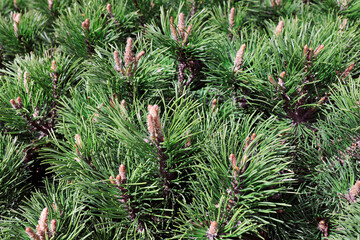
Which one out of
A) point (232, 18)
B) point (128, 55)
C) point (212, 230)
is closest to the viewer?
point (212, 230)

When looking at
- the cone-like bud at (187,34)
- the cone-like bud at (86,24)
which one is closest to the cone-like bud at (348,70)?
the cone-like bud at (187,34)

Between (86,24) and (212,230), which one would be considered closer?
(212,230)

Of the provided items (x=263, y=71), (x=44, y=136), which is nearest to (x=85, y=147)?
(x=44, y=136)

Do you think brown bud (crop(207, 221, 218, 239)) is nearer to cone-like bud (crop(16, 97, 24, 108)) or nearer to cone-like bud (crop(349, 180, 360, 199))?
cone-like bud (crop(349, 180, 360, 199))

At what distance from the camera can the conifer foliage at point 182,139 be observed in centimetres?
44

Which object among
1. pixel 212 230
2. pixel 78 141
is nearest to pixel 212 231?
pixel 212 230

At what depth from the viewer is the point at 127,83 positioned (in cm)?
54

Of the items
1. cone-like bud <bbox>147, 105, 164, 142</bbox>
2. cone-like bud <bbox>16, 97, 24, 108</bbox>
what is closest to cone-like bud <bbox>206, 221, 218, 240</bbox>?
cone-like bud <bbox>147, 105, 164, 142</bbox>

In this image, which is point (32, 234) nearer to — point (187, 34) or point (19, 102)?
point (19, 102)

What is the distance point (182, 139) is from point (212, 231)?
0.14 m

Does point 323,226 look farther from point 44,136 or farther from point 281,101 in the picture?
point 44,136

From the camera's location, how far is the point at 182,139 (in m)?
0.46

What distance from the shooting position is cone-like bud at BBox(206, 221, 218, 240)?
40cm

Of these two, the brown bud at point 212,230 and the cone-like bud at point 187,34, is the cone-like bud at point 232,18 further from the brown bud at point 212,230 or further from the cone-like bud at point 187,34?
the brown bud at point 212,230
